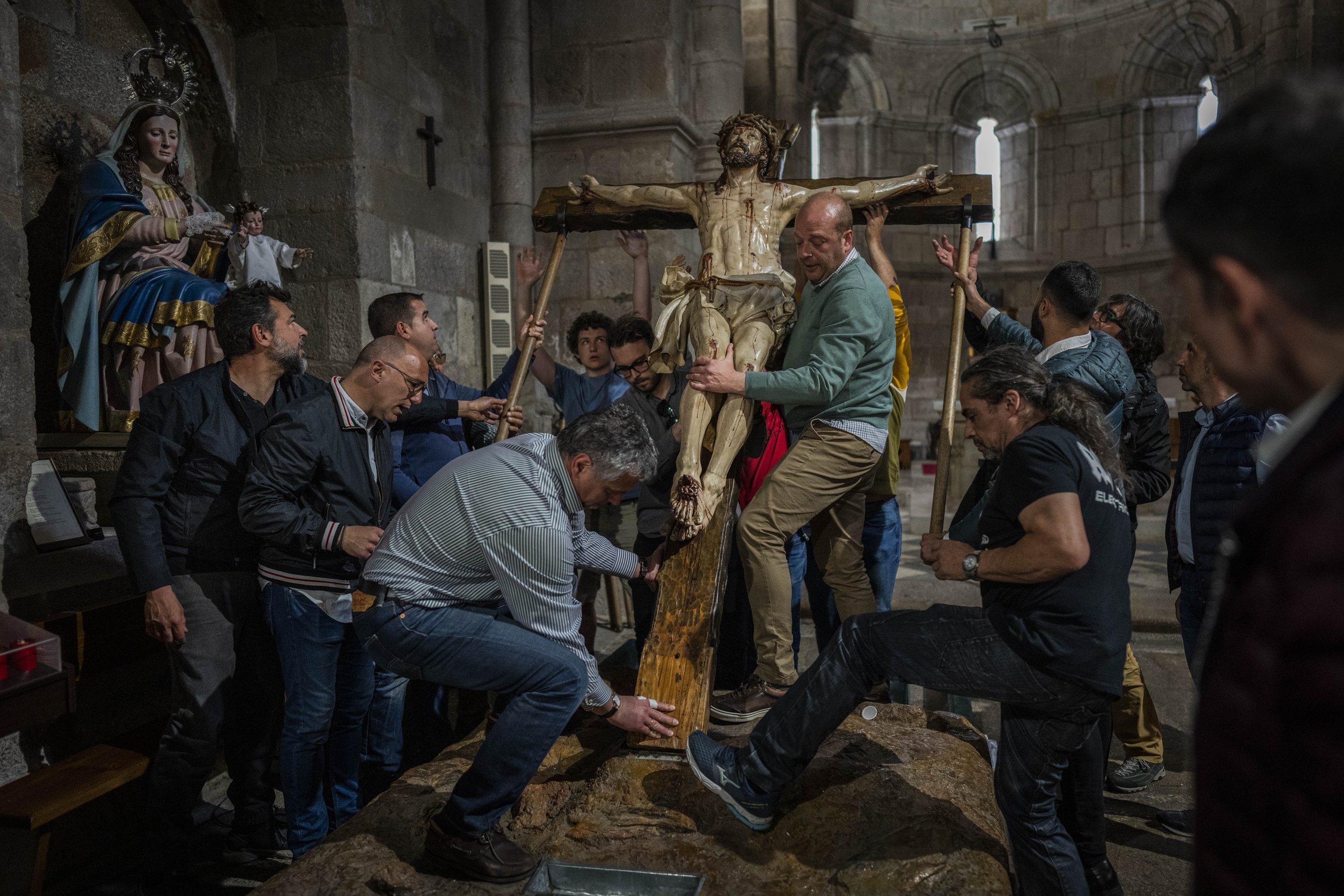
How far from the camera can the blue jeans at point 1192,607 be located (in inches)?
121

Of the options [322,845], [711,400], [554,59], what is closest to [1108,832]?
[711,400]

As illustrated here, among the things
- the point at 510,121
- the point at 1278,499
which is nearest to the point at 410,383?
the point at 1278,499

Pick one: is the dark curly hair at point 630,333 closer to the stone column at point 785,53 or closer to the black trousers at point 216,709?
the black trousers at point 216,709

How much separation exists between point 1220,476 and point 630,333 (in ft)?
7.56

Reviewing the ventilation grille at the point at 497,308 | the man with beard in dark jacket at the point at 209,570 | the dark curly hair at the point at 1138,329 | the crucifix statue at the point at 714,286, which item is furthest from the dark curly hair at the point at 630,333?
the ventilation grille at the point at 497,308

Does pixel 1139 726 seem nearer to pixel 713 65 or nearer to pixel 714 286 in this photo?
pixel 714 286

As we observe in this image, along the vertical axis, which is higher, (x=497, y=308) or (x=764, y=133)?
(x=764, y=133)

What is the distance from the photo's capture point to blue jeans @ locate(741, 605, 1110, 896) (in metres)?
2.22

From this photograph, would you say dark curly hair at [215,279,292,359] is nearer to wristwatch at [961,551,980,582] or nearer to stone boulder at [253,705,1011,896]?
stone boulder at [253,705,1011,896]

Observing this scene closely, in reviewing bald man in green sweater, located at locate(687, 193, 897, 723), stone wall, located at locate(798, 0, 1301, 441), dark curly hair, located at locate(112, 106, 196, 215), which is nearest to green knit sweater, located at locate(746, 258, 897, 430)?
bald man in green sweater, located at locate(687, 193, 897, 723)

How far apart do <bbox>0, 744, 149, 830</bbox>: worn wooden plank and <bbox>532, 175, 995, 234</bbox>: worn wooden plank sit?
100 inches

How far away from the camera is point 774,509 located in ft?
10.3

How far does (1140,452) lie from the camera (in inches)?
134

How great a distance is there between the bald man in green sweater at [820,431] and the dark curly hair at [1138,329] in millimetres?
889
